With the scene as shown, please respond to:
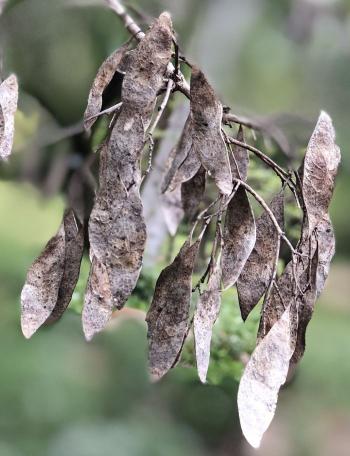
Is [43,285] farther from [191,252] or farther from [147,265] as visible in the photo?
[147,265]

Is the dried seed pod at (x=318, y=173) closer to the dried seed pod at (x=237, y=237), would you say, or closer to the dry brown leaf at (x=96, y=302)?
the dried seed pod at (x=237, y=237)

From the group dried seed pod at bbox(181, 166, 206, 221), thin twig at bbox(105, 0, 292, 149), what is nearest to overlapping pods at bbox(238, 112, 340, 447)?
thin twig at bbox(105, 0, 292, 149)

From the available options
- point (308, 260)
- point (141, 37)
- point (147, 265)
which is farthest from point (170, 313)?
point (147, 265)

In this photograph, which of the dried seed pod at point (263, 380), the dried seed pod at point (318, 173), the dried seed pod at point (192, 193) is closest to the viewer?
the dried seed pod at point (263, 380)

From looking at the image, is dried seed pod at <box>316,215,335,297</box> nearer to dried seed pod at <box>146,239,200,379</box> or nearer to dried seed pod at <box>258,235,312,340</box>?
dried seed pod at <box>258,235,312,340</box>

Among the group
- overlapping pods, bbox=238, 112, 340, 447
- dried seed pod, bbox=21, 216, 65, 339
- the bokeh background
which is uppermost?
overlapping pods, bbox=238, 112, 340, 447

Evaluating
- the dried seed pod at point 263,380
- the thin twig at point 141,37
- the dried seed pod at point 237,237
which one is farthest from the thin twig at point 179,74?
the dried seed pod at point 263,380

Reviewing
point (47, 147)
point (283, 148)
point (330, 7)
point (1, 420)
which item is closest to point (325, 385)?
point (283, 148)
